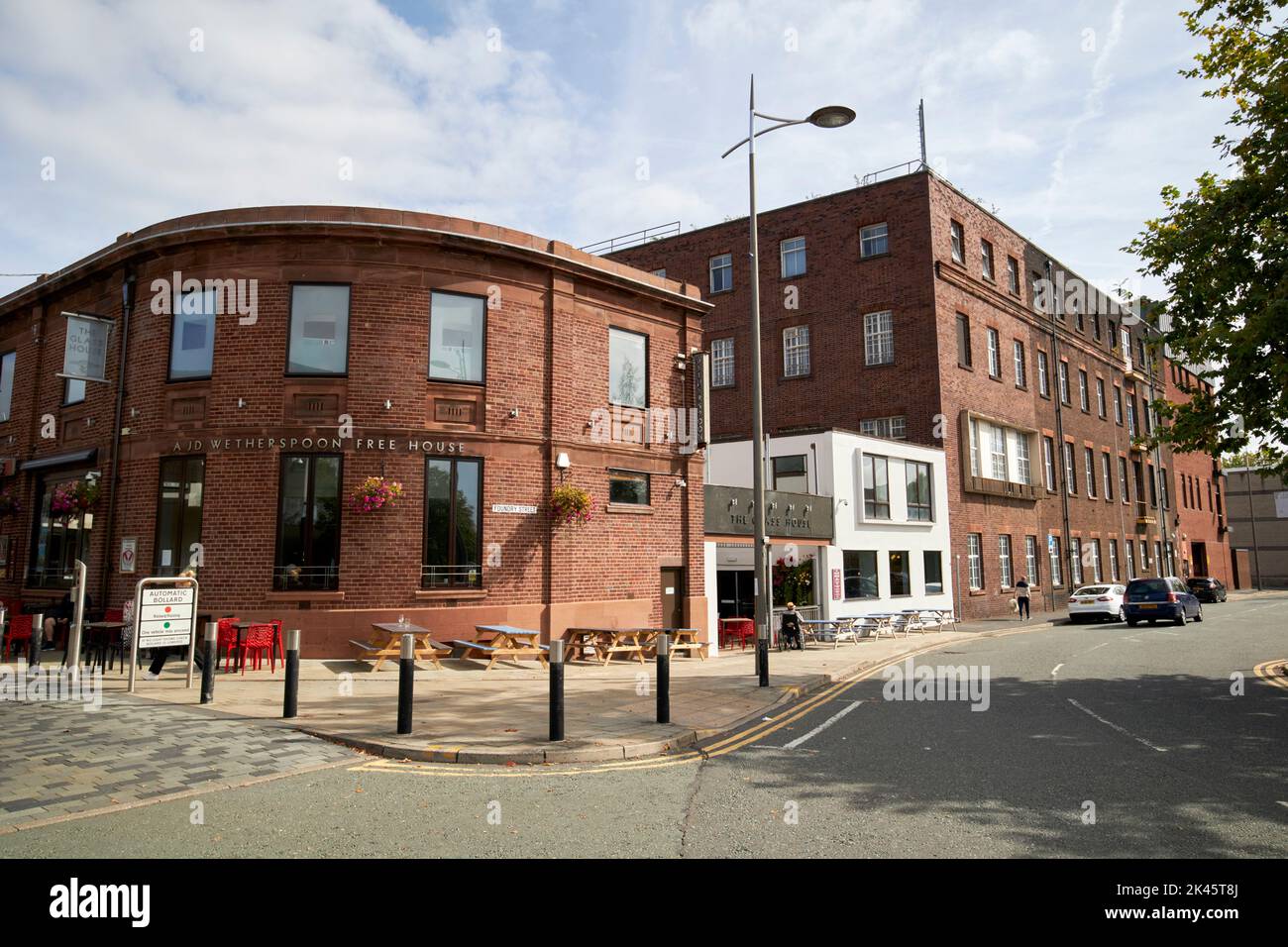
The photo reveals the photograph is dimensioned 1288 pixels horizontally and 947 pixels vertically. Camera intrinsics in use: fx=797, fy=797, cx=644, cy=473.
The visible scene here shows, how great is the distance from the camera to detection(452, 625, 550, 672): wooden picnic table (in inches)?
571

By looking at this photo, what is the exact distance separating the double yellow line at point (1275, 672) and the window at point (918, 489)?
12.8 m

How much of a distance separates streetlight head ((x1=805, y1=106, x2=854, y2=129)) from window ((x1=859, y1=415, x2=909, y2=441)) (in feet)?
62.5

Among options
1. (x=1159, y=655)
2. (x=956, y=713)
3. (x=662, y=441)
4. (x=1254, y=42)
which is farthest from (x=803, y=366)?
(x=956, y=713)

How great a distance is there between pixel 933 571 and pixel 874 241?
13.5 meters

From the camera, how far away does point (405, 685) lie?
8.72m

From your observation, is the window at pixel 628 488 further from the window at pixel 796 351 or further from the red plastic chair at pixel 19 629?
the window at pixel 796 351

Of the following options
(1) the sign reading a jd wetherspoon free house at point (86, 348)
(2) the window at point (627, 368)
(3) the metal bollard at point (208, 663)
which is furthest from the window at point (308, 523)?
(2) the window at point (627, 368)

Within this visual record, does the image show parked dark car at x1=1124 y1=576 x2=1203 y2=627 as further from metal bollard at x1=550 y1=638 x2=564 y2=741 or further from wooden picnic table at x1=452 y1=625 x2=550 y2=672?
metal bollard at x1=550 y1=638 x2=564 y2=741

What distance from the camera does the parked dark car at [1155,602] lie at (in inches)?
1053

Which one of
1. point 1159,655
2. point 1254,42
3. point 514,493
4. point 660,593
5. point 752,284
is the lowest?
point 1159,655

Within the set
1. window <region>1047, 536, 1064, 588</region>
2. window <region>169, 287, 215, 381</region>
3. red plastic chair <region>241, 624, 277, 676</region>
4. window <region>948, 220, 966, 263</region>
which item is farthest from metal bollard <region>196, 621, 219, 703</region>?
window <region>1047, 536, 1064, 588</region>

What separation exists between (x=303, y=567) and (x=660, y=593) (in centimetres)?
787
